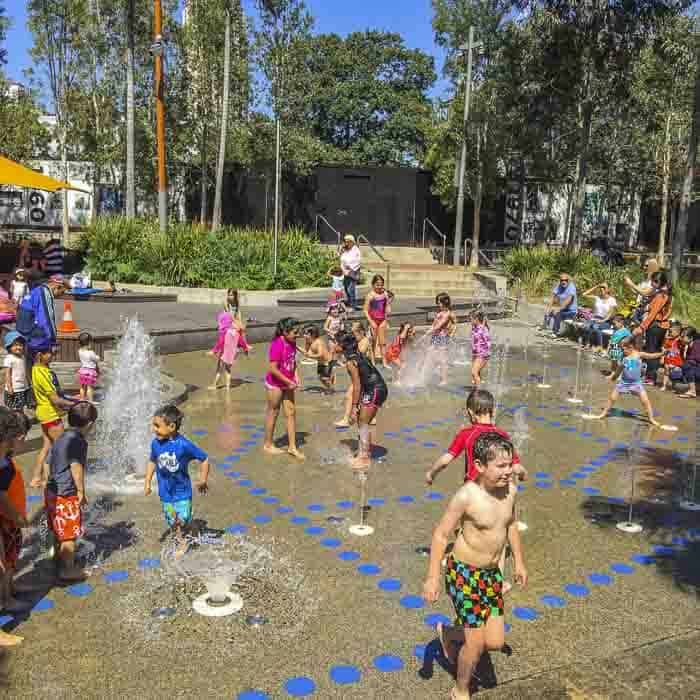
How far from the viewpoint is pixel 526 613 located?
5.11m

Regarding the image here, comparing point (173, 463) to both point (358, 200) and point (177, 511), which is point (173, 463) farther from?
point (358, 200)

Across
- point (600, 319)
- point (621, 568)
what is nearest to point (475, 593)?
point (621, 568)

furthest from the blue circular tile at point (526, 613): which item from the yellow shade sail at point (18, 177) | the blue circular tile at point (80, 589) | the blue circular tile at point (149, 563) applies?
the yellow shade sail at point (18, 177)

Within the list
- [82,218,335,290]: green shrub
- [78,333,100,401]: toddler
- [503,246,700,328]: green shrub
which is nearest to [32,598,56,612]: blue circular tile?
[78,333,100,401]: toddler

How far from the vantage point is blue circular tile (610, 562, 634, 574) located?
585 cm

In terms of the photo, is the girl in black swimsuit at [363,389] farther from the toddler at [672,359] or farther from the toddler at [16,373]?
the toddler at [672,359]

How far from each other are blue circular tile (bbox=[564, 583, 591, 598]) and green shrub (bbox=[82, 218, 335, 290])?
17.9 metres

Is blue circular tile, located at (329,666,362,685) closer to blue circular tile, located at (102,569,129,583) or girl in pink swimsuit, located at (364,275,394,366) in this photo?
blue circular tile, located at (102,569,129,583)

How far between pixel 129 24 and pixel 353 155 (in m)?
29.3

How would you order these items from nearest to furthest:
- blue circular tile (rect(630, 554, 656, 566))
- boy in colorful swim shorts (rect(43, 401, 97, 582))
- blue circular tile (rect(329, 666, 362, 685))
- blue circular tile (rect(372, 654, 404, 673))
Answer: blue circular tile (rect(329, 666, 362, 685))
blue circular tile (rect(372, 654, 404, 673))
boy in colorful swim shorts (rect(43, 401, 97, 582))
blue circular tile (rect(630, 554, 656, 566))

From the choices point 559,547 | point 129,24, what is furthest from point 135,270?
point 559,547

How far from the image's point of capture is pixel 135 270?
23.2 meters

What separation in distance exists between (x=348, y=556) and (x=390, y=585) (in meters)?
0.58

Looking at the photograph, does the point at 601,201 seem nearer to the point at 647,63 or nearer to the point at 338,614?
the point at 647,63
